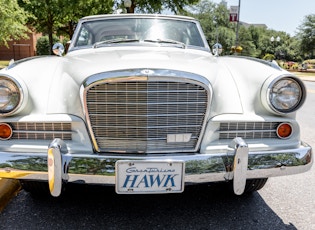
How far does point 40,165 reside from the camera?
2.00 meters

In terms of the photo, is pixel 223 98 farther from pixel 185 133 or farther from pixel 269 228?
pixel 269 228

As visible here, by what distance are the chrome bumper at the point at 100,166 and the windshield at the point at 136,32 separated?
1617 millimetres

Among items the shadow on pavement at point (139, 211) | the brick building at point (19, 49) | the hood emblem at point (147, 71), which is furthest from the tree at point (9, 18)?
the brick building at point (19, 49)

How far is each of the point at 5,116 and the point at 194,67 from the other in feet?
4.23

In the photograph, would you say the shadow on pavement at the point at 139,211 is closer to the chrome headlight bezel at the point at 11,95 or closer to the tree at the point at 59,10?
the chrome headlight bezel at the point at 11,95

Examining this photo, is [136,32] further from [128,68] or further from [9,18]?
[9,18]

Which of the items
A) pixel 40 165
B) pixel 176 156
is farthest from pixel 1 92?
pixel 176 156

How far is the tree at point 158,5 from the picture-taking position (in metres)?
15.6

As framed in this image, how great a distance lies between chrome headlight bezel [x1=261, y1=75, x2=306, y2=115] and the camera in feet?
7.32

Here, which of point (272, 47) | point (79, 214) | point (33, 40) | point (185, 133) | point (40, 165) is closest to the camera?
point (40, 165)

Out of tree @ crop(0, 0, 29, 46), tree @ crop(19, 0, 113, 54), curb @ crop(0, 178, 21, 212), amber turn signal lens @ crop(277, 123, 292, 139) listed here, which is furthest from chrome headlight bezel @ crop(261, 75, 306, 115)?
tree @ crop(19, 0, 113, 54)

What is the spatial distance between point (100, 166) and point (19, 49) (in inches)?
1268

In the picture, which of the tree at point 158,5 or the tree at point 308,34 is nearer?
the tree at point 158,5

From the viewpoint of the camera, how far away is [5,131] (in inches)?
83.8
